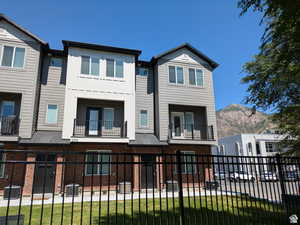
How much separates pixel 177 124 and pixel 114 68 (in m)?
6.87

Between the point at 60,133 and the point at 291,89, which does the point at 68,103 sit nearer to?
the point at 60,133

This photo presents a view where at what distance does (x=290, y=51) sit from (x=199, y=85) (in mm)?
11392

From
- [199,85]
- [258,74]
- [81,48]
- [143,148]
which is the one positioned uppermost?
[81,48]

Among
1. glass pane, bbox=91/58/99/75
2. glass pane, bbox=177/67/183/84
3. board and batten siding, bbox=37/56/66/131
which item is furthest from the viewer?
glass pane, bbox=177/67/183/84

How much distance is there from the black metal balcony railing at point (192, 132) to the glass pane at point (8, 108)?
11.3 meters

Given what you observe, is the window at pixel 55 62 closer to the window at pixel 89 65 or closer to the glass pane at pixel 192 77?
the window at pixel 89 65

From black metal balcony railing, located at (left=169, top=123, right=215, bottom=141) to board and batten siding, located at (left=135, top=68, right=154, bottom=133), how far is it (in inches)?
70.8

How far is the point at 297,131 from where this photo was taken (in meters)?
9.75

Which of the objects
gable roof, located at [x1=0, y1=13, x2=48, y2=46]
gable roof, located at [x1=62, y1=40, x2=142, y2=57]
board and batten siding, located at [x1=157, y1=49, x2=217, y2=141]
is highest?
gable roof, located at [x1=0, y1=13, x2=48, y2=46]

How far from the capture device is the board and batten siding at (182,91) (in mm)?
15289

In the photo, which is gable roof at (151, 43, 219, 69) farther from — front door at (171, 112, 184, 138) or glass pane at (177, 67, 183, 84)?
front door at (171, 112, 184, 138)

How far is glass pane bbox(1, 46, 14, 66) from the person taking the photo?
512 inches

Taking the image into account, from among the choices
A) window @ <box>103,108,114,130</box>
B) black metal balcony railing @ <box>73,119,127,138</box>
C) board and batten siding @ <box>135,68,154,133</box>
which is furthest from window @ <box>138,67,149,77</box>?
black metal balcony railing @ <box>73,119,127,138</box>

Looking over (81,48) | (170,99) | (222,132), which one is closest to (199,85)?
(170,99)
